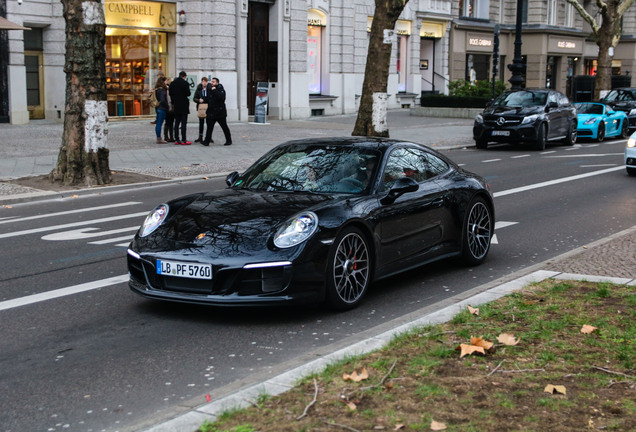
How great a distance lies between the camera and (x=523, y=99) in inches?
1024

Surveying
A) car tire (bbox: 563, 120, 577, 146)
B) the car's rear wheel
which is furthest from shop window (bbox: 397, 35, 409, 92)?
the car's rear wheel

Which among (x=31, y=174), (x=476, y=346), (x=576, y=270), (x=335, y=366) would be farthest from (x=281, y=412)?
(x=31, y=174)

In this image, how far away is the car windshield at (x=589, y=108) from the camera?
1149 inches

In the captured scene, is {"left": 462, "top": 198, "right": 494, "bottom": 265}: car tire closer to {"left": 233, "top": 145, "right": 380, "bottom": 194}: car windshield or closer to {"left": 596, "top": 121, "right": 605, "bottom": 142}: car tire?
{"left": 233, "top": 145, "right": 380, "bottom": 194}: car windshield

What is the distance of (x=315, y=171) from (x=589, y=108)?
77.6ft

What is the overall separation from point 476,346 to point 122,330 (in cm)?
276

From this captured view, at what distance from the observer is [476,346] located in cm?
553

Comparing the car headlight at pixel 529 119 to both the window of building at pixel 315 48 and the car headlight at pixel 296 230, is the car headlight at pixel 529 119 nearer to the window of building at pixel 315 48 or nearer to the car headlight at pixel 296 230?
the window of building at pixel 315 48

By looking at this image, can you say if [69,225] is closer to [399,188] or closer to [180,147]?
[399,188]

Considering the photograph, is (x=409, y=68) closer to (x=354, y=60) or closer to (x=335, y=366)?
(x=354, y=60)

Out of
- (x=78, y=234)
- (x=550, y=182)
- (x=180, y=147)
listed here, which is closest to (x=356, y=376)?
(x=78, y=234)

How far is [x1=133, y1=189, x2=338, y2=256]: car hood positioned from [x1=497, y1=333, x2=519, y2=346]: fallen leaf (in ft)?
6.34

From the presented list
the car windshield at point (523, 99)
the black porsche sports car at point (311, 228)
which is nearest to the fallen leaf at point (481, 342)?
the black porsche sports car at point (311, 228)

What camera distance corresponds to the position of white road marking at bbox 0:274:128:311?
24.5 feet
